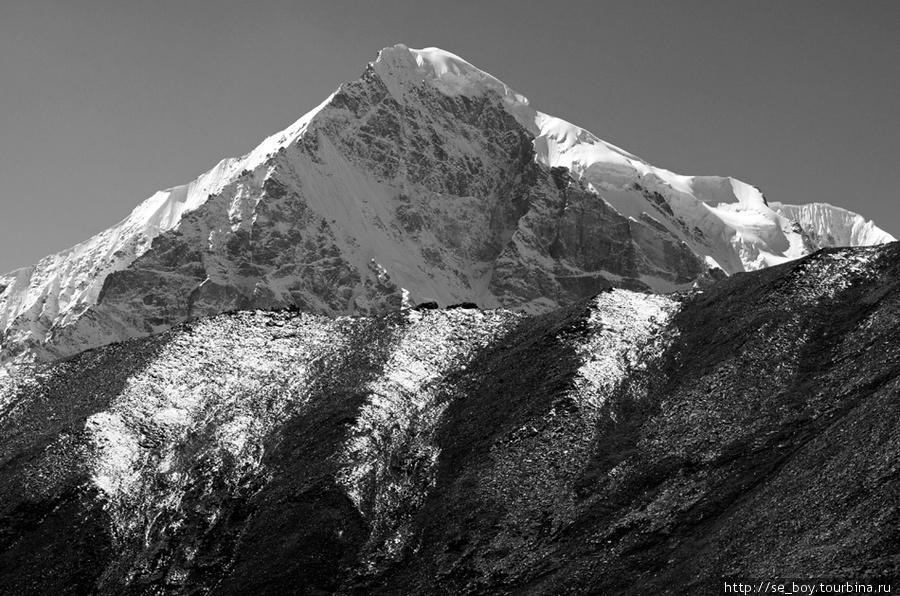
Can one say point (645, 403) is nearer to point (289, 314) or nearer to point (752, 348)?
point (752, 348)

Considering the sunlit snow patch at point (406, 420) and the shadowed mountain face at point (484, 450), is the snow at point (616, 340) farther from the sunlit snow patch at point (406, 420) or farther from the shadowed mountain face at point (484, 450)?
the sunlit snow patch at point (406, 420)

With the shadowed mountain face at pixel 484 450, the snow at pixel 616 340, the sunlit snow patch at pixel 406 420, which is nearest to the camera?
the shadowed mountain face at pixel 484 450

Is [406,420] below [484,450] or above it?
above

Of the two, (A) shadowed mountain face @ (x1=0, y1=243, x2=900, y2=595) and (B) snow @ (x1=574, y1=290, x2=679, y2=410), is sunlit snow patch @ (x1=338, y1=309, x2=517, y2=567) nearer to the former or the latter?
(A) shadowed mountain face @ (x1=0, y1=243, x2=900, y2=595)

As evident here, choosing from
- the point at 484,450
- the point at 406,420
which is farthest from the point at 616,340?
the point at 406,420

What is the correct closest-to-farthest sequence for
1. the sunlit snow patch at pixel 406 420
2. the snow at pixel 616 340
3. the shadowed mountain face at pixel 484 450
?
the shadowed mountain face at pixel 484 450, the sunlit snow patch at pixel 406 420, the snow at pixel 616 340

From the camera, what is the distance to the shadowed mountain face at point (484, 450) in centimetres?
6675

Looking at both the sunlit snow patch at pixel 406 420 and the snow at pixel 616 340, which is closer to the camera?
the sunlit snow patch at pixel 406 420

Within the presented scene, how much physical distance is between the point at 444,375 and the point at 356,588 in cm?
2570

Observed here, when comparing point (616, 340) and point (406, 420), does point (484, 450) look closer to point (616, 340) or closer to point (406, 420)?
point (406, 420)

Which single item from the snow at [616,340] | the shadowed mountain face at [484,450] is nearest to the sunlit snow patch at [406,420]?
the shadowed mountain face at [484,450]

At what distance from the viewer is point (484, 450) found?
84500mm

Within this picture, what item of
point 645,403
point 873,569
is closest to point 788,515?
point 873,569

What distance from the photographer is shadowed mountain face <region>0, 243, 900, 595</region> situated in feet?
219
